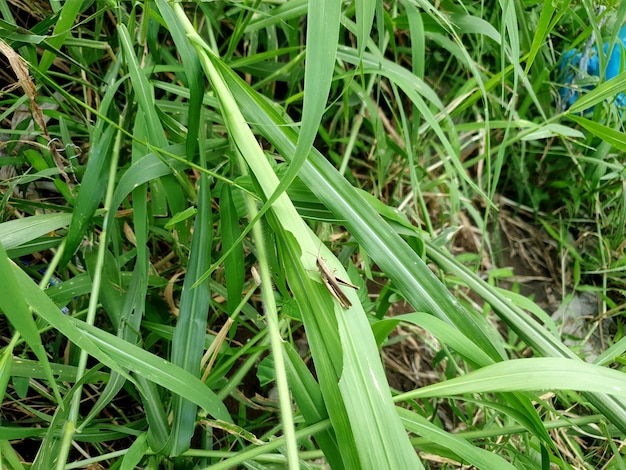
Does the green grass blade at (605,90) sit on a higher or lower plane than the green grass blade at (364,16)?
lower

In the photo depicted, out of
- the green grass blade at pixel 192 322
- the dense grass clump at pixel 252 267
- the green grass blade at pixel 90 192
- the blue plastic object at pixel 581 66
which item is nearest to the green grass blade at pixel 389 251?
the dense grass clump at pixel 252 267

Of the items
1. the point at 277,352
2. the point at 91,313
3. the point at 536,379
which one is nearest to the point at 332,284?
the point at 277,352

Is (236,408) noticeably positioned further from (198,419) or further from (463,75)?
(463,75)

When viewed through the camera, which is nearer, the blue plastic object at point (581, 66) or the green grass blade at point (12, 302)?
the green grass blade at point (12, 302)

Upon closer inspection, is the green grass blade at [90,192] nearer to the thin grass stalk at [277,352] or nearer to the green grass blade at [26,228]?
the green grass blade at [26,228]

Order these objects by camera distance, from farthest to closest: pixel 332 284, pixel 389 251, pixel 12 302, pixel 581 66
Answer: pixel 581 66, pixel 389 251, pixel 332 284, pixel 12 302

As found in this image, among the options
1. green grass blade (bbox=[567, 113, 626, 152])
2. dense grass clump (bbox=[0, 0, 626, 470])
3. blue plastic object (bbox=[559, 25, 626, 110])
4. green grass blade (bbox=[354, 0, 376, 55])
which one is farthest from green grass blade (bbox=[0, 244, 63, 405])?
blue plastic object (bbox=[559, 25, 626, 110])

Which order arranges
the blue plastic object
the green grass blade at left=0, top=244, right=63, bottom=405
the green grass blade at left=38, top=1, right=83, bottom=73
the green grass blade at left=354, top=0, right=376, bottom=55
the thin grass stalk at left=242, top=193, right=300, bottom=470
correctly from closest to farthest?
the green grass blade at left=0, top=244, right=63, bottom=405 → the thin grass stalk at left=242, top=193, right=300, bottom=470 → the green grass blade at left=354, top=0, right=376, bottom=55 → the green grass blade at left=38, top=1, right=83, bottom=73 → the blue plastic object

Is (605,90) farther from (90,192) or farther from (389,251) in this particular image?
(90,192)

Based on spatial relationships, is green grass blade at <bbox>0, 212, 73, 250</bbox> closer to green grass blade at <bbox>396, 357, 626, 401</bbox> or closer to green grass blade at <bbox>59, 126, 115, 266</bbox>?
green grass blade at <bbox>59, 126, 115, 266</bbox>
